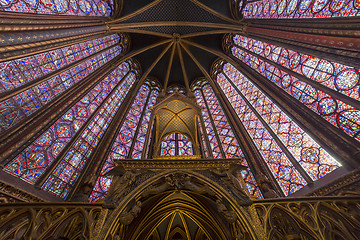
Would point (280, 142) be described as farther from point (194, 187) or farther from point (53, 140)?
point (53, 140)

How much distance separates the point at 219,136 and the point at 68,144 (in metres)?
7.15

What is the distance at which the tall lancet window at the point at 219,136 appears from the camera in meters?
7.25

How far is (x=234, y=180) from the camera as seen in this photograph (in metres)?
3.70

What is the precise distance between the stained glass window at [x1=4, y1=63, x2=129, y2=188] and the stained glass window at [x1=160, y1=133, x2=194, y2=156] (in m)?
3.58

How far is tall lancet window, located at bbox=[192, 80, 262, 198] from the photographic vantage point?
725cm

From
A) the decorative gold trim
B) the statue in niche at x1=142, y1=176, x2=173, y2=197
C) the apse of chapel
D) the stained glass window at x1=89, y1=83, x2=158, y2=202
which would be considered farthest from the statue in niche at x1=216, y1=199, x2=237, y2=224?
the stained glass window at x1=89, y1=83, x2=158, y2=202

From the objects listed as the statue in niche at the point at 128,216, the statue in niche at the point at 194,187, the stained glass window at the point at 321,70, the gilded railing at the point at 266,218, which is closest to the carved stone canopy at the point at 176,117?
the statue in niche at the point at 194,187

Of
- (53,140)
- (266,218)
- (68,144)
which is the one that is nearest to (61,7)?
(53,140)

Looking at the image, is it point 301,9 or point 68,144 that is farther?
point 68,144

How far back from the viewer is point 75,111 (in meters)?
7.53

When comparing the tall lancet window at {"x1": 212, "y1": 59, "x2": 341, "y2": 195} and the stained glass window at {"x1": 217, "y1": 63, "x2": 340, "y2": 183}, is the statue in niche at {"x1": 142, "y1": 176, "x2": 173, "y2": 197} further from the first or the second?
the stained glass window at {"x1": 217, "y1": 63, "x2": 340, "y2": 183}

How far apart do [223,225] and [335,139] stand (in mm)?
4167

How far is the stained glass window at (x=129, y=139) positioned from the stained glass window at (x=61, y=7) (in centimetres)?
520

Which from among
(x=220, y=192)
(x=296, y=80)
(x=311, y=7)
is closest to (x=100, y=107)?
(x=220, y=192)
